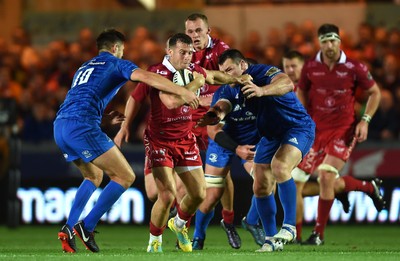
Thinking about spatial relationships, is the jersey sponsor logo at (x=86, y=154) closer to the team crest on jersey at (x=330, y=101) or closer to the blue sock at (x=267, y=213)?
the blue sock at (x=267, y=213)

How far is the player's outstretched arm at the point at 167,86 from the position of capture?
10336 mm

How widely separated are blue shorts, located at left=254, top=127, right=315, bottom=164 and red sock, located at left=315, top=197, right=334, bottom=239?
2223 millimetres

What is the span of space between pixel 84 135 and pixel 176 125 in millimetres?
1063

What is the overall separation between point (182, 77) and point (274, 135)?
1246 mm

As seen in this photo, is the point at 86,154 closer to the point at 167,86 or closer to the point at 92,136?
the point at 92,136

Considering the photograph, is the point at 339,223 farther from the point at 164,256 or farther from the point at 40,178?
the point at 164,256

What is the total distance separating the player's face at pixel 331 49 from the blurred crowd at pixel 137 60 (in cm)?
361

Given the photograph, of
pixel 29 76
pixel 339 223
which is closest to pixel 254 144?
pixel 339 223

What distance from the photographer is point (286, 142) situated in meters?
11.3

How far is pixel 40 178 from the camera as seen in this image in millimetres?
17594

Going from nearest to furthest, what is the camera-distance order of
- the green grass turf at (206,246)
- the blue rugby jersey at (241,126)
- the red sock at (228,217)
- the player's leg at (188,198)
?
the green grass turf at (206,246)
the player's leg at (188,198)
the blue rugby jersey at (241,126)
the red sock at (228,217)

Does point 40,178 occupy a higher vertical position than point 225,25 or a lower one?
lower

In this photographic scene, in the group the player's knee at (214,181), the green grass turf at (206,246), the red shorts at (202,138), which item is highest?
the red shorts at (202,138)

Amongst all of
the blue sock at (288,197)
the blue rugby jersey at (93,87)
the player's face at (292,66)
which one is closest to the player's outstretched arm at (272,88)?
the blue sock at (288,197)
